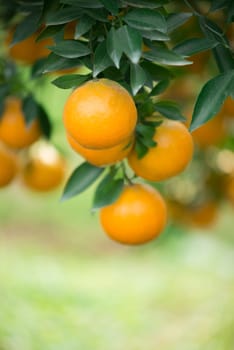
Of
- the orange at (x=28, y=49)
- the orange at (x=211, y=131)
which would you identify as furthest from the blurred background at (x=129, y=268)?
the orange at (x=28, y=49)

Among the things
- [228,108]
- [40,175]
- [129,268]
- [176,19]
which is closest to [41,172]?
[40,175]

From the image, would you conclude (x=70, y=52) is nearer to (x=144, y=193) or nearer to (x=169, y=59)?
(x=169, y=59)

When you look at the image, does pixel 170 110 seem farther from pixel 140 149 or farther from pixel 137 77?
pixel 137 77

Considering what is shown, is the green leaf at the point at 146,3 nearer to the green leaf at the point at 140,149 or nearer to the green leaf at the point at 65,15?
the green leaf at the point at 65,15

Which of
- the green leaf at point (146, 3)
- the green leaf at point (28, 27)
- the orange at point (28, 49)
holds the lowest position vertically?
the orange at point (28, 49)

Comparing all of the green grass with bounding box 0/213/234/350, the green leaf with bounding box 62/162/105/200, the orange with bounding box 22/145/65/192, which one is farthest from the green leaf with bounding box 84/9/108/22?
the green grass with bounding box 0/213/234/350

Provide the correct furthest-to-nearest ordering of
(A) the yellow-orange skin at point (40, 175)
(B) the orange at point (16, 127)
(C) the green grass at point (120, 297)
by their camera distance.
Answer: (C) the green grass at point (120, 297) < (A) the yellow-orange skin at point (40, 175) < (B) the orange at point (16, 127)

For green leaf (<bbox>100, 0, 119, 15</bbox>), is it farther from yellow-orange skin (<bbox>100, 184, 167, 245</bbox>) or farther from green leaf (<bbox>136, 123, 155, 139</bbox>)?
yellow-orange skin (<bbox>100, 184, 167, 245</bbox>)

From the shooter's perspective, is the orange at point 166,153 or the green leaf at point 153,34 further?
the orange at point 166,153

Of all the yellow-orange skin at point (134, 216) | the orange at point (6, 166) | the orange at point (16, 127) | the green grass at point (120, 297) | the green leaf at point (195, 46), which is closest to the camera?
the green leaf at point (195, 46)
